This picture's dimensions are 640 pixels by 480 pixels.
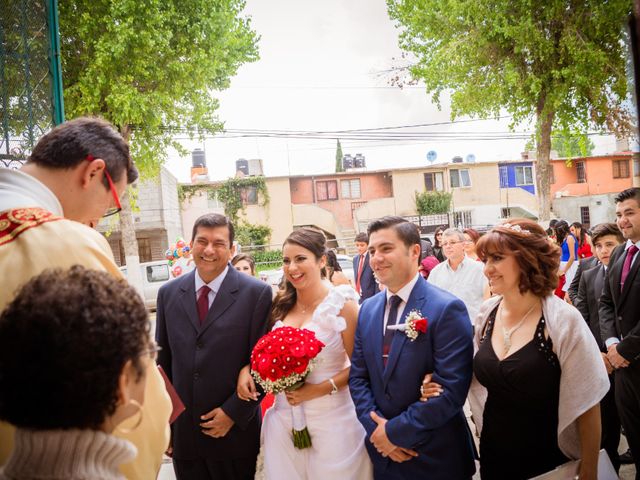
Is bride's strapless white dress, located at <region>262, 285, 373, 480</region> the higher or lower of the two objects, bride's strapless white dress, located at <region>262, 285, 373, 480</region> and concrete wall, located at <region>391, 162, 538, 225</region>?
the lower

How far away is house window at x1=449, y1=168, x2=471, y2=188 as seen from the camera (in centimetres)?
3809

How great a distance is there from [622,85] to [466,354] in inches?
514

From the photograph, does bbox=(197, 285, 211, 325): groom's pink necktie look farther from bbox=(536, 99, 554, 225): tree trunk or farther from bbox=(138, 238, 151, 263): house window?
bbox=(138, 238, 151, 263): house window

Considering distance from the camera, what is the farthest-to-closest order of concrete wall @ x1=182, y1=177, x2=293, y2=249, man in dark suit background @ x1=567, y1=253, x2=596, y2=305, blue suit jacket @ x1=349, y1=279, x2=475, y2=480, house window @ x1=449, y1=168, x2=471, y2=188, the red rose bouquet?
house window @ x1=449, y1=168, x2=471, y2=188 → concrete wall @ x1=182, y1=177, x2=293, y2=249 → man in dark suit background @ x1=567, y1=253, x2=596, y2=305 → the red rose bouquet → blue suit jacket @ x1=349, y1=279, x2=475, y2=480

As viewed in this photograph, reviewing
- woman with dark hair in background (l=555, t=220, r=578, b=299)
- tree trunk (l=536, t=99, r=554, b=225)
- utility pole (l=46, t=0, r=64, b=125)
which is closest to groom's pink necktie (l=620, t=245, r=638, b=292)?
woman with dark hair in background (l=555, t=220, r=578, b=299)

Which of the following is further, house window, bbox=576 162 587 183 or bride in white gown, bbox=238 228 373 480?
house window, bbox=576 162 587 183

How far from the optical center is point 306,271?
3564mm

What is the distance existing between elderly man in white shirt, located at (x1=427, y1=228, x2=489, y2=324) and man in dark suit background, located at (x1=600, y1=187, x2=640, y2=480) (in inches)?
69.4

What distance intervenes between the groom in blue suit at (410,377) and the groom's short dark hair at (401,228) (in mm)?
117

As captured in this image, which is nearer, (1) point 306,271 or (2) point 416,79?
(1) point 306,271

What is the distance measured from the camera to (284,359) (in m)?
2.82

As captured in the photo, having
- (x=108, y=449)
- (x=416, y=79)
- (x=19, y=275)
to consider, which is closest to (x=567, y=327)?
(x=108, y=449)

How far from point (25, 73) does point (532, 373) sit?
12.6 feet

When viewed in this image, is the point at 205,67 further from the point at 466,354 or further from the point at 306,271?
the point at 466,354
